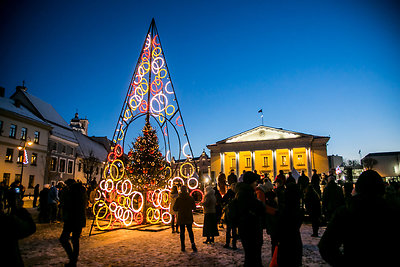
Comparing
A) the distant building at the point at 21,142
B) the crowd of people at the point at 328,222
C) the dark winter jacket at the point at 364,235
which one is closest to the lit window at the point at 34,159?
the distant building at the point at 21,142

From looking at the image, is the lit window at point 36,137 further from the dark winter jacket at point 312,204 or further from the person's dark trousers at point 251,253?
the person's dark trousers at point 251,253

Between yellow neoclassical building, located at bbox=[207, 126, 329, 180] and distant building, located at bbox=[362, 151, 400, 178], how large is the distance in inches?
345

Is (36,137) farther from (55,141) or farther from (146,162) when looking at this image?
(146,162)

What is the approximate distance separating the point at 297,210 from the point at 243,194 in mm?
1060

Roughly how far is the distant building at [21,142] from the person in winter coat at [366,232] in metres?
35.2

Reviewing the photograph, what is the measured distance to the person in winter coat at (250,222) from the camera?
4723mm

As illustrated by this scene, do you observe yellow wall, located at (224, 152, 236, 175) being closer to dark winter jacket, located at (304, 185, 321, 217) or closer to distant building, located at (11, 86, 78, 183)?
distant building, located at (11, 86, 78, 183)

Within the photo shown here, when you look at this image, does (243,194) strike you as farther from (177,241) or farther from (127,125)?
(127,125)

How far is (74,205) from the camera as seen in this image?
6.15 metres

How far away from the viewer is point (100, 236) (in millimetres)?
10125

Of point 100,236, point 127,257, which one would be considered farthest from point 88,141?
point 127,257

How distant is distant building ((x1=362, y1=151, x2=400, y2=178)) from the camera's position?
45784mm

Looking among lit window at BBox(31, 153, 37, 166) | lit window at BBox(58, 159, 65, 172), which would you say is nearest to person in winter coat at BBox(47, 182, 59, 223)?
lit window at BBox(31, 153, 37, 166)

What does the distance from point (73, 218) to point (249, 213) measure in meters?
4.11
